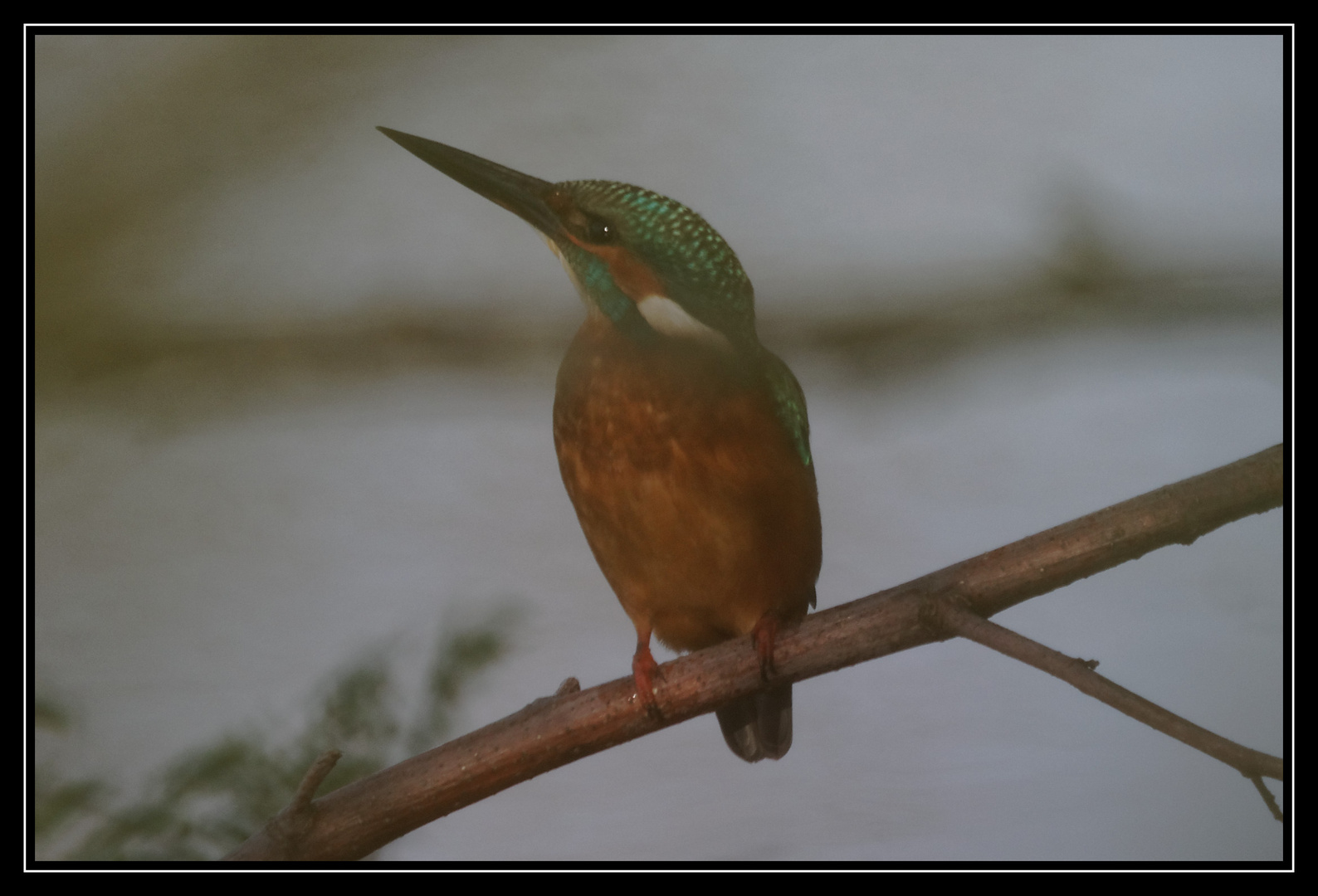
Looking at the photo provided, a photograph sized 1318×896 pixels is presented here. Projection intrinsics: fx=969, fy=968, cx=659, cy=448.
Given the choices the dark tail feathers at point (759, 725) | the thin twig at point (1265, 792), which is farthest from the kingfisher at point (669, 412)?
the thin twig at point (1265, 792)

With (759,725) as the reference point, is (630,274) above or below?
above

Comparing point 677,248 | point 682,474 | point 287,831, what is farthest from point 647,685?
point 677,248

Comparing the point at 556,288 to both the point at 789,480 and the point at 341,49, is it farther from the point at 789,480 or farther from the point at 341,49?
the point at 341,49

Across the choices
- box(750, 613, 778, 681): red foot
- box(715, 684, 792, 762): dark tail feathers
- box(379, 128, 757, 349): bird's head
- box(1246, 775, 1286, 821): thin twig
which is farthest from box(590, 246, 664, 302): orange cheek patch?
box(1246, 775, 1286, 821): thin twig

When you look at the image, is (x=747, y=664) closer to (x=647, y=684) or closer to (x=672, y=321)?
(x=647, y=684)

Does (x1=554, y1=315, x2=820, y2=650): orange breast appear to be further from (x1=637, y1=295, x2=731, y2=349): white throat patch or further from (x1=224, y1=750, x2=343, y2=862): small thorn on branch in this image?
(x1=224, y1=750, x2=343, y2=862): small thorn on branch
